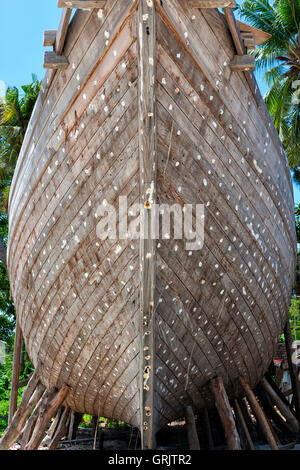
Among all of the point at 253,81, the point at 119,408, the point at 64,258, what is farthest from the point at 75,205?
the point at 119,408

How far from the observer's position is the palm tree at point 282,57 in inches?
397

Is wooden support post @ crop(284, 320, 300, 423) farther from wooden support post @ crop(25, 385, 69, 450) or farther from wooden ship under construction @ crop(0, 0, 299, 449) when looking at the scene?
wooden support post @ crop(25, 385, 69, 450)

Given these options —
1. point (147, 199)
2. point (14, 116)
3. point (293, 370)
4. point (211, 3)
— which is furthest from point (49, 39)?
point (14, 116)

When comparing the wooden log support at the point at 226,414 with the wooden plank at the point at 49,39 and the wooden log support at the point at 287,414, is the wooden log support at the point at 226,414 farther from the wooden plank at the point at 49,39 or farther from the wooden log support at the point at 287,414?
the wooden plank at the point at 49,39

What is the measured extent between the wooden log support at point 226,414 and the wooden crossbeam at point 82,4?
290 cm

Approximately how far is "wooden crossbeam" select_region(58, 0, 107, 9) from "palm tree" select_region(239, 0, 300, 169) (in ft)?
28.8

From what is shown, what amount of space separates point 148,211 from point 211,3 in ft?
3.96

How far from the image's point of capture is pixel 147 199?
2.65 meters

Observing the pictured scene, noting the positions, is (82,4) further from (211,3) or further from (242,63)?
(242,63)

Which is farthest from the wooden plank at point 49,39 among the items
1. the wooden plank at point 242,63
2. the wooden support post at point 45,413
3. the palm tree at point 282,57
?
the palm tree at point 282,57

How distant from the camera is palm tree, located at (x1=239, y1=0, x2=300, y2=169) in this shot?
33.1ft

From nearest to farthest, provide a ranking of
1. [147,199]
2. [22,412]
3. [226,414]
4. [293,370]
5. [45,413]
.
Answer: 1. [147,199]
2. [226,414]
3. [45,413]
4. [22,412]
5. [293,370]

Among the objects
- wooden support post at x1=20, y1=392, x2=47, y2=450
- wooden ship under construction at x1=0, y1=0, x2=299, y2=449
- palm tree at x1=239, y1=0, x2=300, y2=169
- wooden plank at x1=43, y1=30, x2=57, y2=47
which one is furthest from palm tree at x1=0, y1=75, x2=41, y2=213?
wooden plank at x1=43, y1=30, x2=57, y2=47
